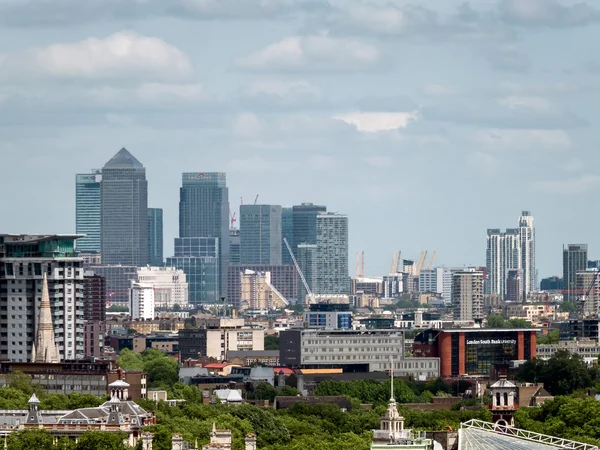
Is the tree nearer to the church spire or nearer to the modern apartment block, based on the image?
the church spire

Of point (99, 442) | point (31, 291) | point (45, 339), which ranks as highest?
point (31, 291)

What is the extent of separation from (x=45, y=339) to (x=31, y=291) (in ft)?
36.9

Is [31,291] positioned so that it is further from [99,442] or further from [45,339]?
[99,442]

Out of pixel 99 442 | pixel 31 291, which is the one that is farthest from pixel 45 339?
pixel 99 442

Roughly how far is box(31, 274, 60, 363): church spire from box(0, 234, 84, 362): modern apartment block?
290cm

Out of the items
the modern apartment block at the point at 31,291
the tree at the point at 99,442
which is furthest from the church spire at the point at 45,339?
the tree at the point at 99,442

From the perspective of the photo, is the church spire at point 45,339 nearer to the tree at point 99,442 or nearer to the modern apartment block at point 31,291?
the modern apartment block at point 31,291

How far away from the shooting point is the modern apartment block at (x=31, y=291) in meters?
197

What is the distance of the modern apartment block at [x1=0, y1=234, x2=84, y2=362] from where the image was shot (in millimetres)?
196750

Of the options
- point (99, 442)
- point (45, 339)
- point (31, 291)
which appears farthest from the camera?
point (31, 291)

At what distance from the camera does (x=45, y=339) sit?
613ft

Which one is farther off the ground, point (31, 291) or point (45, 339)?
point (31, 291)

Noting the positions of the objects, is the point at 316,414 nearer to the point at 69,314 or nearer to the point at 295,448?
the point at 69,314

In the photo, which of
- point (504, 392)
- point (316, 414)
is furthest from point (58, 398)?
point (504, 392)
